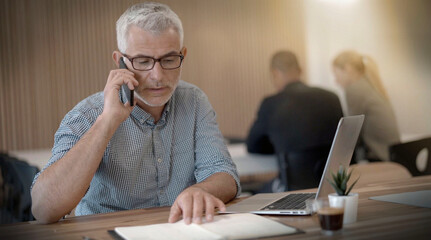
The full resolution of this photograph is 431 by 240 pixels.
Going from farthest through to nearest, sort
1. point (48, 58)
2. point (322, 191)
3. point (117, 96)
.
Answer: point (48, 58) → point (117, 96) → point (322, 191)

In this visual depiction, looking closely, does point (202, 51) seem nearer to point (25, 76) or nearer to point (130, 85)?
point (25, 76)

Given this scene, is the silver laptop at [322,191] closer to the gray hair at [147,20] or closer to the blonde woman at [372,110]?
the gray hair at [147,20]

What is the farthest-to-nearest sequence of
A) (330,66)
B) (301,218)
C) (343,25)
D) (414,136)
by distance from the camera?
(330,66)
(343,25)
(414,136)
(301,218)

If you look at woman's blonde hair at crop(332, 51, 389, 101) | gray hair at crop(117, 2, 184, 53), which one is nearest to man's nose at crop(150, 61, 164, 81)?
gray hair at crop(117, 2, 184, 53)

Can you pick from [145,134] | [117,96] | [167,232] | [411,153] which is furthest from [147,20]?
[411,153]

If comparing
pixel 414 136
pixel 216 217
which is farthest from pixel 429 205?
pixel 414 136

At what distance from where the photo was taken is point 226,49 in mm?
7023

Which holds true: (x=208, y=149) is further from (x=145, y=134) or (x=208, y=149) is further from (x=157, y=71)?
(x=157, y=71)

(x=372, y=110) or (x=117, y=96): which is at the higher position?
(x=117, y=96)

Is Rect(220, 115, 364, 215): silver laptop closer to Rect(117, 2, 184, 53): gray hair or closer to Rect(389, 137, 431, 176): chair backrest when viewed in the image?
Rect(117, 2, 184, 53): gray hair

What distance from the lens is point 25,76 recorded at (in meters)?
5.78

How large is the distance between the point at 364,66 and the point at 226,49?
277 cm

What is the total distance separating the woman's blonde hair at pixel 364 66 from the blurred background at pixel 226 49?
0.48 m

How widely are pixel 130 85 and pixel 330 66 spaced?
17.2 ft
